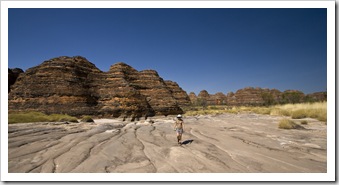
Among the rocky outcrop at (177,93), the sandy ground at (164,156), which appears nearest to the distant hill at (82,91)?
the sandy ground at (164,156)

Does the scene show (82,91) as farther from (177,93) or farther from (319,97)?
(177,93)

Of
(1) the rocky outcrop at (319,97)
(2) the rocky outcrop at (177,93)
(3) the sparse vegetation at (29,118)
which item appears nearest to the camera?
(3) the sparse vegetation at (29,118)

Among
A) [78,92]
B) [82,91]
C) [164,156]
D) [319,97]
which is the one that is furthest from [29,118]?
[319,97]

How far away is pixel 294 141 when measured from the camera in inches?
295

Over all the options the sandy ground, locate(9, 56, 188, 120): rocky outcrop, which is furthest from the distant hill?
the sandy ground

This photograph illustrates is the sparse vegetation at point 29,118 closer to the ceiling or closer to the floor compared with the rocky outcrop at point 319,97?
closer to the floor

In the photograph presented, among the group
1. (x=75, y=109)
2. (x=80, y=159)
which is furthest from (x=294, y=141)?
(x=75, y=109)

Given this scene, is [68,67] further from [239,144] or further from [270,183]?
[270,183]

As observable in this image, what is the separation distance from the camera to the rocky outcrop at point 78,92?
2845cm

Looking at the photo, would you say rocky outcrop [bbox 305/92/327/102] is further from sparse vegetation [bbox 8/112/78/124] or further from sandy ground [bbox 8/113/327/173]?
sparse vegetation [bbox 8/112/78/124]

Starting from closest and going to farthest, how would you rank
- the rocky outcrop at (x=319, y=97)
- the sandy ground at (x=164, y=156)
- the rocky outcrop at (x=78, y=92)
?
the sandy ground at (x=164, y=156), the rocky outcrop at (x=319, y=97), the rocky outcrop at (x=78, y=92)

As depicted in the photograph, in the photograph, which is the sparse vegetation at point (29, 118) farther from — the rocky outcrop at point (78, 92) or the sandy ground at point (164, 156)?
the rocky outcrop at point (78, 92)

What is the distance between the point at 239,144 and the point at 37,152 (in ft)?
20.7

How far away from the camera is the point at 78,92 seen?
3127 centimetres
